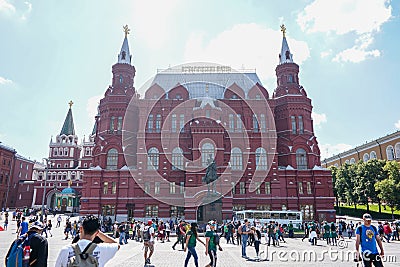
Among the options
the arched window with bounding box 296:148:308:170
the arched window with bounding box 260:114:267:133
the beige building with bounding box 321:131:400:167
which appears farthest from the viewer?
the beige building with bounding box 321:131:400:167

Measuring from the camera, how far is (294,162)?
143 feet

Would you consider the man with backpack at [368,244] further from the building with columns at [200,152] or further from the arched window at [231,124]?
the arched window at [231,124]

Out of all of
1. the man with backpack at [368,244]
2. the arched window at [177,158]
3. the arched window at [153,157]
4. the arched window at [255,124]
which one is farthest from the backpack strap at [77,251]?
the arched window at [255,124]

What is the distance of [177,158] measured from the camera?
43062 mm

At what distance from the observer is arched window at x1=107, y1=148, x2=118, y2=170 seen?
4362 cm

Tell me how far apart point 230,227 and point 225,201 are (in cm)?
1480

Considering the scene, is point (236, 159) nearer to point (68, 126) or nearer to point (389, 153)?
point (389, 153)

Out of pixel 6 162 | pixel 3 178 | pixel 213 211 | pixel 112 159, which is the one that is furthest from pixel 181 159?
pixel 6 162

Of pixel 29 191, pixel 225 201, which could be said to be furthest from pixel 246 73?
pixel 29 191

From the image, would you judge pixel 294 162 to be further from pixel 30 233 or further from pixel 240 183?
pixel 30 233

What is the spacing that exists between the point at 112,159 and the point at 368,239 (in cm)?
4024

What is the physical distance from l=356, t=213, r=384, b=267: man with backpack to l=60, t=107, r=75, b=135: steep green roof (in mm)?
78957

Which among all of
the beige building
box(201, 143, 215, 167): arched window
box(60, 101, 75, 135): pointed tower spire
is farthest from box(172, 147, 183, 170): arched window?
box(60, 101, 75, 135): pointed tower spire

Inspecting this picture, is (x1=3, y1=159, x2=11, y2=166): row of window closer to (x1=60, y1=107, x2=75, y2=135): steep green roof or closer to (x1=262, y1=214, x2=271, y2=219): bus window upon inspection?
(x1=60, y1=107, x2=75, y2=135): steep green roof
